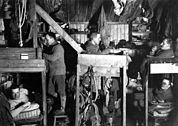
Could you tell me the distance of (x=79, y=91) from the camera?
8148 mm

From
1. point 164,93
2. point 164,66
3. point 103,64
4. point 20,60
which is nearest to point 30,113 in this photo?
point 20,60

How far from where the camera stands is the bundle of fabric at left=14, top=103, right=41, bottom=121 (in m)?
7.59

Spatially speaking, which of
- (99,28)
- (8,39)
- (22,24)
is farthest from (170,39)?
(8,39)

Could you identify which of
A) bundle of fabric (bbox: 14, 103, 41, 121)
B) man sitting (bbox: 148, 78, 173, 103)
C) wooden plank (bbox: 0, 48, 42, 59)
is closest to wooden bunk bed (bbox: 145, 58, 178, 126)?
man sitting (bbox: 148, 78, 173, 103)

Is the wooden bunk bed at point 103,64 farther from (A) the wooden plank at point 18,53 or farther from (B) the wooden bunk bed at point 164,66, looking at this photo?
(A) the wooden plank at point 18,53

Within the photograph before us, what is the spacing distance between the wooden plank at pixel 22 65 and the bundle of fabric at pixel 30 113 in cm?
122

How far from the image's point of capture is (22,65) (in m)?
7.22

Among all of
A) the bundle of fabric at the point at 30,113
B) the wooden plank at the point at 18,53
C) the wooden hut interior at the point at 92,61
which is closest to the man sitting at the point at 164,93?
the wooden hut interior at the point at 92,61

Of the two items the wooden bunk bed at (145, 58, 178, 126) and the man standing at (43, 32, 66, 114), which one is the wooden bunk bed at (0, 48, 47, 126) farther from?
the wooden bunk bed at (145, 58, 178, 126)

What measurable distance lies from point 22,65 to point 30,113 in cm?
154

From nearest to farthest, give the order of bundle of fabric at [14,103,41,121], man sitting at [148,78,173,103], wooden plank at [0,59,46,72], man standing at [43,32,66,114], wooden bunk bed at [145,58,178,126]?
1. wooden plank at [0,59,46,72]
2. bundle of fabric at [14,103,41,121]
3. wooden bunk bed at [145,58,178,126]
4. man standing at [43,32,66,114]
5. man sitting at [148,78,173,103]

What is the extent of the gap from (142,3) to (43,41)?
14.2 ft

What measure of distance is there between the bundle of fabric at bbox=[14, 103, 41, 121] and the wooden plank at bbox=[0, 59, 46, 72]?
122cm

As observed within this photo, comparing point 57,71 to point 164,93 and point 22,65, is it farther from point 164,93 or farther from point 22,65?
point 164,93
